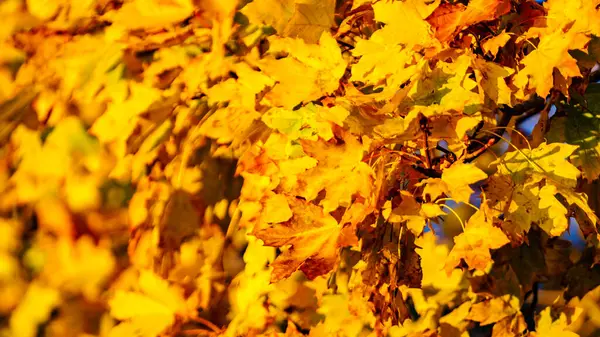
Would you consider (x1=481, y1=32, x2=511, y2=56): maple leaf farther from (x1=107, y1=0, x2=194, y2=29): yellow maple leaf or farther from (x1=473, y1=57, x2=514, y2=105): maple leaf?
(x1=107, y1=0, x2=194, y2=29): yellow maple leaf

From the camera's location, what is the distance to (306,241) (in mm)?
995

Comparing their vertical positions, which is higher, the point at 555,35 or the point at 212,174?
the point at 555,35

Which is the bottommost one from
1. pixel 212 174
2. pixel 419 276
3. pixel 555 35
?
pixel 212 174

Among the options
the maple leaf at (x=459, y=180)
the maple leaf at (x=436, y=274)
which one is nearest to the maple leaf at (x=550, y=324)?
the maple leaf at (x=436, y=274)

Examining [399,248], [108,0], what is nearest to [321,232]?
[399,248]

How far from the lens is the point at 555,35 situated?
98cm

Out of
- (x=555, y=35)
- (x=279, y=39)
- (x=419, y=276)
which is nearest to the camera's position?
(x=555, y=35)

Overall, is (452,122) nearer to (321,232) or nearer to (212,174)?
(321,232)

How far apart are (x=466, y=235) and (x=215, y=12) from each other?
88 centimetres

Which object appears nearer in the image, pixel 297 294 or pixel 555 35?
pixel 555 35

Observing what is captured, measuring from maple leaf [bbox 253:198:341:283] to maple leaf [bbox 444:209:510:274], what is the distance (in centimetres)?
19

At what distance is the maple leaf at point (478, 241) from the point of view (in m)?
0.94

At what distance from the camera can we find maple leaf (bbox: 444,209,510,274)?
942 millimetres

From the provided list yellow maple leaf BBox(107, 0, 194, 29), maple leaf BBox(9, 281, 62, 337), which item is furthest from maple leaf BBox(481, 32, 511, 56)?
maple leaf BBox(9, 281, 62, 337)
